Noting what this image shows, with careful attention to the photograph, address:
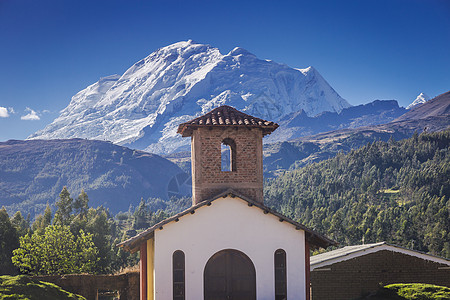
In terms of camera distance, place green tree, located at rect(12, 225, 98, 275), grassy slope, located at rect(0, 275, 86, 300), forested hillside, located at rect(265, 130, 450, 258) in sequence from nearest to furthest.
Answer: grassy slope, located at rect(0, 275, 86, 300)
green tree, located at rect(12, 225, 98, 275)
forested hillside, located at rect(265, 130, 450, 258)

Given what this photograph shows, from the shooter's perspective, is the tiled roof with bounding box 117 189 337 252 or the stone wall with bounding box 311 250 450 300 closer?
the tiled roof with bounding box 117 189 337 252

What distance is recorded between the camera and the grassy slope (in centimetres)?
1734

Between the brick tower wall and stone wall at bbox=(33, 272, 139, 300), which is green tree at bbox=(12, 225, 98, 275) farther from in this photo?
the brick tower wall

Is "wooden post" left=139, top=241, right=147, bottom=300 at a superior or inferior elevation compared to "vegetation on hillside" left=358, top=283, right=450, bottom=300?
superior

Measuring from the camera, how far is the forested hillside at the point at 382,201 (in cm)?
9338

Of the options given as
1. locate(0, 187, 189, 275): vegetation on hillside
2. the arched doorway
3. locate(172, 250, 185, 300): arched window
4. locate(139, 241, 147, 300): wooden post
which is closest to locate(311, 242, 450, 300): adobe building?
the arched doorway

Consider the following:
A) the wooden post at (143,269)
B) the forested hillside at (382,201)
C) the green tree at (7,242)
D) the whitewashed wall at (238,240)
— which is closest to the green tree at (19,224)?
the green tree at (7,242)

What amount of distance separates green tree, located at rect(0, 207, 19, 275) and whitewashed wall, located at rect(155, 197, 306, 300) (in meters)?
38.5

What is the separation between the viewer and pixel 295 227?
2292 cm

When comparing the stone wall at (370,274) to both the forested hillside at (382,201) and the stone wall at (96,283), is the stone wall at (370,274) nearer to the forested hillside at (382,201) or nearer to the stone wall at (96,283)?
the stone wall at (96,283)

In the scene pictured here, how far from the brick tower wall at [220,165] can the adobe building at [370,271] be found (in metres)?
6.74

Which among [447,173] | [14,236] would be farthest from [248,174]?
[447,173]

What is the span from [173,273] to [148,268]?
1.74 metres

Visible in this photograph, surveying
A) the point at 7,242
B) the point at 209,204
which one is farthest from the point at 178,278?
the point at 7,242
